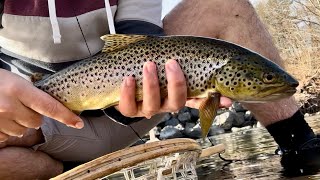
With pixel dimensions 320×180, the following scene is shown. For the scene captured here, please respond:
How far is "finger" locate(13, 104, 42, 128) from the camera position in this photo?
1.88m

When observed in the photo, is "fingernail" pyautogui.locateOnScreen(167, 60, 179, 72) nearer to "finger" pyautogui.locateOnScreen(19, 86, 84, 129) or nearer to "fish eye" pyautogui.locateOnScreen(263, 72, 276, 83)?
"fish eye" pyautogui.locateOnScreen(263, 72, 276, 83)

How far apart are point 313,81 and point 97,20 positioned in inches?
557

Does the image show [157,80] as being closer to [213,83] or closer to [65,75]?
[213,83]

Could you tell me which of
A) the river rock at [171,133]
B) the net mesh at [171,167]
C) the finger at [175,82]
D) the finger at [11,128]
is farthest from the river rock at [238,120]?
the finger at [175,82]

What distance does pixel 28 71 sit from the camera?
2.54 m

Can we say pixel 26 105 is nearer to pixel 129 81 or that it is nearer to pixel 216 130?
pixel 129 81

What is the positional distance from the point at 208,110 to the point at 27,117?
24.3 inches

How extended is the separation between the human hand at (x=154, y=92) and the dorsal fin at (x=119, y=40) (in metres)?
0.13

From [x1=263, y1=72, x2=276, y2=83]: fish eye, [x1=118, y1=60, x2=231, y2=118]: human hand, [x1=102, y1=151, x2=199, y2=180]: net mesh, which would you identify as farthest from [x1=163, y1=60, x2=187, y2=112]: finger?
[x1=102, y1=151, x2=199, y2=180]: net mesh

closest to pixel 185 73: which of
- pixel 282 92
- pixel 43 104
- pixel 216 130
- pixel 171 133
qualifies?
pixel 282 92

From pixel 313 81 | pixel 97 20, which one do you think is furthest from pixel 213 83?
pixel 313 81

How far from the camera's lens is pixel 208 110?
1.68m

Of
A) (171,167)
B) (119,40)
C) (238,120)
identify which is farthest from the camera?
(238,120)

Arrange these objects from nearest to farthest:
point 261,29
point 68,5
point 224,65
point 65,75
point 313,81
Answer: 1. point 224,65
2. point 65,75
3. point 68,5
4. point 261,29
5. point 313,81
